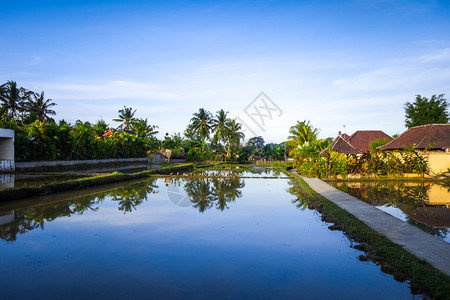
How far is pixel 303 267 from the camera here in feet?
14.0

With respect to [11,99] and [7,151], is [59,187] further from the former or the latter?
[11,99]

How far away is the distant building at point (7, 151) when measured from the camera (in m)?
16.0

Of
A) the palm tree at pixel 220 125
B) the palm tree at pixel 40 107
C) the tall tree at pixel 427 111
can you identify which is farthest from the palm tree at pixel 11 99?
the tall tree at pixel 427 111

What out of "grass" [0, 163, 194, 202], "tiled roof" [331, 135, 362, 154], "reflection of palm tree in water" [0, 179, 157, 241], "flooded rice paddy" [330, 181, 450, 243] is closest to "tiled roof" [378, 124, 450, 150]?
"tiled roof" [331, 135, 362, 154]

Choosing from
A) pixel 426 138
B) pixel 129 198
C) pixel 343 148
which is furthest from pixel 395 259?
pixel 343 148

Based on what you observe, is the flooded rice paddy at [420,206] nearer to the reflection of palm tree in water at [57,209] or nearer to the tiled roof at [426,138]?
the tiled roof at [426,138]

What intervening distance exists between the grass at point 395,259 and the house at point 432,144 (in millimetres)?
13063

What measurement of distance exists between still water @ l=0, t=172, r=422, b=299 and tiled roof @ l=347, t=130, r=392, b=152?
23.1 m

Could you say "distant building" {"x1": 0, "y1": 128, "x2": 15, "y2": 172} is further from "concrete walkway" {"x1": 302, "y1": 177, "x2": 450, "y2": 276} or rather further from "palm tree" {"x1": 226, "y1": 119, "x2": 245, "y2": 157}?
"palm tree" {"x1": 226, "y1": 119, "x2": 245, "y2": 157}

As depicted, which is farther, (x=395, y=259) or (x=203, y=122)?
(x=203, y=122)

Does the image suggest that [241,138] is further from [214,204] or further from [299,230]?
[299,230]

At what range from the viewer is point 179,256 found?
4.65 meters

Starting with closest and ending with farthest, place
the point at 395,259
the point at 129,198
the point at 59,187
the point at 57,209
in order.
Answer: the point at 395,259 < the point at 57,209 < the point at 129,198 < the point at 59,187

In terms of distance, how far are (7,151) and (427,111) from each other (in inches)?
1223
